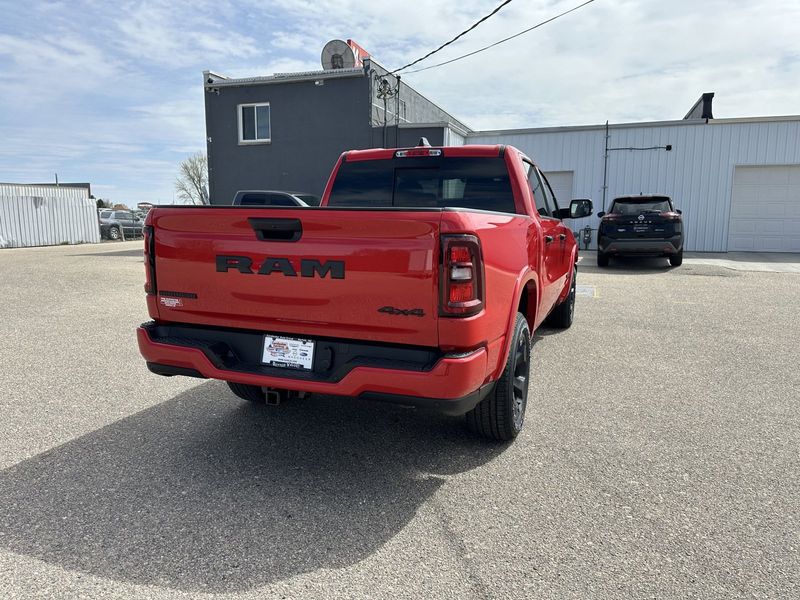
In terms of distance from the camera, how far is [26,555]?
2.41 metres

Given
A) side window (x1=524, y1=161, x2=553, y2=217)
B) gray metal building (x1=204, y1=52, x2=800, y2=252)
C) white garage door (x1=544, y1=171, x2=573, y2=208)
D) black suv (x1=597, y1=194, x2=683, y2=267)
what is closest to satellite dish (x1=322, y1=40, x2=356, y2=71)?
gray metal building (x1=204, y1=52, x2=800, y2=252)

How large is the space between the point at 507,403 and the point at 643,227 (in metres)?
11.2

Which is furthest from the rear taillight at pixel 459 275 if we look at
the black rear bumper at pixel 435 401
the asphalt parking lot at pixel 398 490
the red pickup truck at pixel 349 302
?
the asphalt parking lot at pixel 398 490

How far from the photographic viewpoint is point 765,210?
17.8 meters

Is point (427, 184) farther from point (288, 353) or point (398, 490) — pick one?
point (398, 490)

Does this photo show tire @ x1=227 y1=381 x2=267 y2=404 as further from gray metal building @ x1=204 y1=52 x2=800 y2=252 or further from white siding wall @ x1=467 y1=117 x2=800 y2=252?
white siding wall @ x1=467 y1=117 x2=800 y2=252

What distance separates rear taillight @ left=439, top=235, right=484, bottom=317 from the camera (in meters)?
2.56

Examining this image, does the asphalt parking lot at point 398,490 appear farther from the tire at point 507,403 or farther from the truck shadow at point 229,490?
the tire at point 507,403

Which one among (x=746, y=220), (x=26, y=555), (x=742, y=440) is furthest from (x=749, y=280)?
(x=26, y=555)

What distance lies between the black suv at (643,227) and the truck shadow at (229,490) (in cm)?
1073

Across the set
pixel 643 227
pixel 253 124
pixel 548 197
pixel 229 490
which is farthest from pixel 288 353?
pixel 253 124

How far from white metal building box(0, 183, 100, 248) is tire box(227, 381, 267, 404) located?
2458 centimetres

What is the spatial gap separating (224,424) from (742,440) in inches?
135

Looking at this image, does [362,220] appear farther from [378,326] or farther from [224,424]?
Result: [224,424]
